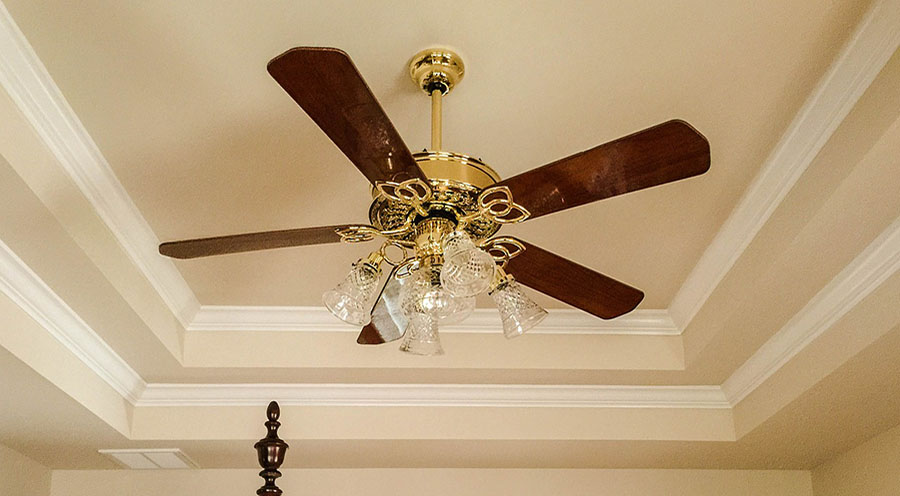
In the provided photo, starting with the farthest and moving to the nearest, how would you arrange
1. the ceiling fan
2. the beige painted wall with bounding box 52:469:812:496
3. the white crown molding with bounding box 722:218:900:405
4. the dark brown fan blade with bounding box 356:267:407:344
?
the beige painted wall with bounding box 52:469:812:496
the white crown molding with bounding box 722:218:900:405
the dark brown fan blade with bounding box 356:267:407:344
the ceiling fan

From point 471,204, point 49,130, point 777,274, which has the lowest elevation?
point 471,204

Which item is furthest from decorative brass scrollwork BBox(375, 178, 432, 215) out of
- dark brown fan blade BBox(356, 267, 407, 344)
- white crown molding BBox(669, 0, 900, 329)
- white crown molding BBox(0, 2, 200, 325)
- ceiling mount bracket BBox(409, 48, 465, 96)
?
white crown molding BBox(669, 0, 900, 329)

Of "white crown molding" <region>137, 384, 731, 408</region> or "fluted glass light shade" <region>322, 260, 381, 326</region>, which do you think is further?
"white crown molding" <region>137, 384, 731, 408</region>

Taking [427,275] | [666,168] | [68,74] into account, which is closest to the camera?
[666,168]

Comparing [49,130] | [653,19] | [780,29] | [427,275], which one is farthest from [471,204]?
[49,130]

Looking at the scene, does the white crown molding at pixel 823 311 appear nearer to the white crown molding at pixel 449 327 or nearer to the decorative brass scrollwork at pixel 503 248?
the white crown molding at pixel 449 327

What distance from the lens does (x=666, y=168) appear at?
4.50ft

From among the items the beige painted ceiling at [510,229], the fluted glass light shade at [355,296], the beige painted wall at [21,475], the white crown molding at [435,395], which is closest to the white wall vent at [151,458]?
the beige painted ceiling at [510,229]

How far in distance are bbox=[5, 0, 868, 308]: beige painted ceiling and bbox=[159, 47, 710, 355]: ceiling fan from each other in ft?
0.45

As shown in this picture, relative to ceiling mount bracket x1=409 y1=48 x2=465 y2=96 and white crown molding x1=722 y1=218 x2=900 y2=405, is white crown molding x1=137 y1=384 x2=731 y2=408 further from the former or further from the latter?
ceiling mount bracket x1=409 y1=48 x2=465 y2=96

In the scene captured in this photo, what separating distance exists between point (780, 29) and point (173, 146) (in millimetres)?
1360

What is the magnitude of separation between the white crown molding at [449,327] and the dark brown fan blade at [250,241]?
1369 mm

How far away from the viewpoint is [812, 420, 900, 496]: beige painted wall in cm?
305

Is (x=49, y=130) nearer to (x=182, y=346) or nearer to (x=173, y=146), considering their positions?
(x=173, y=146)
